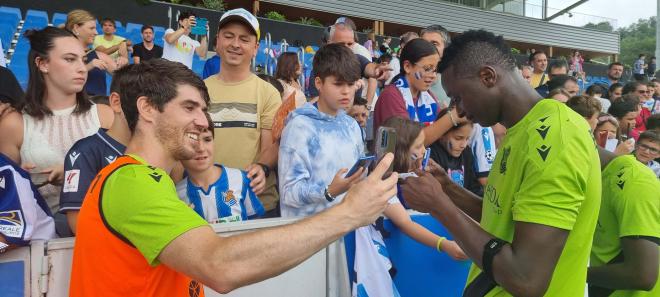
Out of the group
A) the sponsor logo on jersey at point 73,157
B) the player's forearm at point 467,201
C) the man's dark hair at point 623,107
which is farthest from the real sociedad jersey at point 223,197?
the man's dark hair at point 623,107

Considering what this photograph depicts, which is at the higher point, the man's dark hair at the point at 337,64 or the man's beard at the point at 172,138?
the man's dark hair at the point at 337,64

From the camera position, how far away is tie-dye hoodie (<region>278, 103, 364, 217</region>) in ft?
9.99

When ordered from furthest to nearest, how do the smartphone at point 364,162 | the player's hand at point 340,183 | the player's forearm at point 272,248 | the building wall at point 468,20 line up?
the building wall at point 468,20, the player's hand at point 340,183, the smartphone at point 364,162, the player's forearm at point 272,248

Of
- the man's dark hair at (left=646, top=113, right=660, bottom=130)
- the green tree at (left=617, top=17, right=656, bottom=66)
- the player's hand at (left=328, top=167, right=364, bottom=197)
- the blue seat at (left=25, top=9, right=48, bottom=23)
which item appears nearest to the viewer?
the player's hand at (left=328, top=167, right=364, bottom=197)

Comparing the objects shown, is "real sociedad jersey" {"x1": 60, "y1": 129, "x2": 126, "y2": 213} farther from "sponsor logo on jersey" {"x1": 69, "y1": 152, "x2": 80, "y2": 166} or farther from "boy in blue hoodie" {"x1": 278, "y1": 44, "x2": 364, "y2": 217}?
"boy in blue hoodie" {"x1": 278, "y1": 44, "x2": 364, "y2": 217}

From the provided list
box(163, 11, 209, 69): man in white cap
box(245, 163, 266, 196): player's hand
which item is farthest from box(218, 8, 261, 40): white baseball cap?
box(163, 11, 209, 69): man in white cap

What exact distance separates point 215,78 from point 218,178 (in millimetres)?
1010

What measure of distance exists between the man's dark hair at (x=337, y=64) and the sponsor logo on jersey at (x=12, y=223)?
1987 mm

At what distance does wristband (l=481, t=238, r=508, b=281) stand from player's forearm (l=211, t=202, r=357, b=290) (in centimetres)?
51

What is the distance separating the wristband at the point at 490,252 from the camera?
167 centimetres

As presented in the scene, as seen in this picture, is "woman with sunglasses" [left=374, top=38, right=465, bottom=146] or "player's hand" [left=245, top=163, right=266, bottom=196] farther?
"woman with sunglasses" [left=374, top=38, right=465, bottom=146]

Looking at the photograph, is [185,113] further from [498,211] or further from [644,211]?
[644,211]

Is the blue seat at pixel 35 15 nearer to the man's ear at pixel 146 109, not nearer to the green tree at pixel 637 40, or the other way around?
the man's ear at pixel 146 109

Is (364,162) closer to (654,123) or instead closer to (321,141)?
(321,141)
